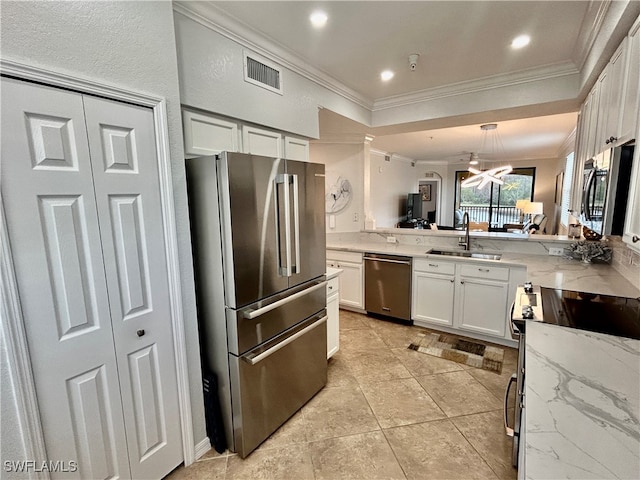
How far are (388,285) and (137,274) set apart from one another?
110 inches

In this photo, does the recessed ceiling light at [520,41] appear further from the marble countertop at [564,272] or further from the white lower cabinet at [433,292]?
the white lower cabinet at [433,292]

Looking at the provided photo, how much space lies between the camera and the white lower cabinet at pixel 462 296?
3059 millimetres

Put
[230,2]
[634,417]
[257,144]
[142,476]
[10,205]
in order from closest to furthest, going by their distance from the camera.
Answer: [634,417] → [10,205] → [142,476] → [230,2] → [257,144]

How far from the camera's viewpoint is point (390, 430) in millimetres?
2053

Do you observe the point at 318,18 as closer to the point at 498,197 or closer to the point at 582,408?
the point at 582,408

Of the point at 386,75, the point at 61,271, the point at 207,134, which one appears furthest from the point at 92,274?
the point at 386,75

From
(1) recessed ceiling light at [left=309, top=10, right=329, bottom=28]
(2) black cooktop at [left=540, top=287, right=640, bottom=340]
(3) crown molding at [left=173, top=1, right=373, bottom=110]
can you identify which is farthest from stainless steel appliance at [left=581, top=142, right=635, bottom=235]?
(3) crown molding at [left=173, top=1, right=373, bottom=110]

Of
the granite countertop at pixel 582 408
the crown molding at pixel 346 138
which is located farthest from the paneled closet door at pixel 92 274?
the crown molding at pixel 346 138

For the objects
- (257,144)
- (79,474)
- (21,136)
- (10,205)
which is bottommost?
(79,474)

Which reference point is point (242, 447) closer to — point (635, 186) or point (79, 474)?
point (79, 474)

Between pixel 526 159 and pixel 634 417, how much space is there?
972cm

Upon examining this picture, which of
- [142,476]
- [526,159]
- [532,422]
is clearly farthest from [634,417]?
[526,159]

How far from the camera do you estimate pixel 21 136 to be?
1.12 m

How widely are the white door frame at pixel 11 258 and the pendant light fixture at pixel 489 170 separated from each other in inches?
181
